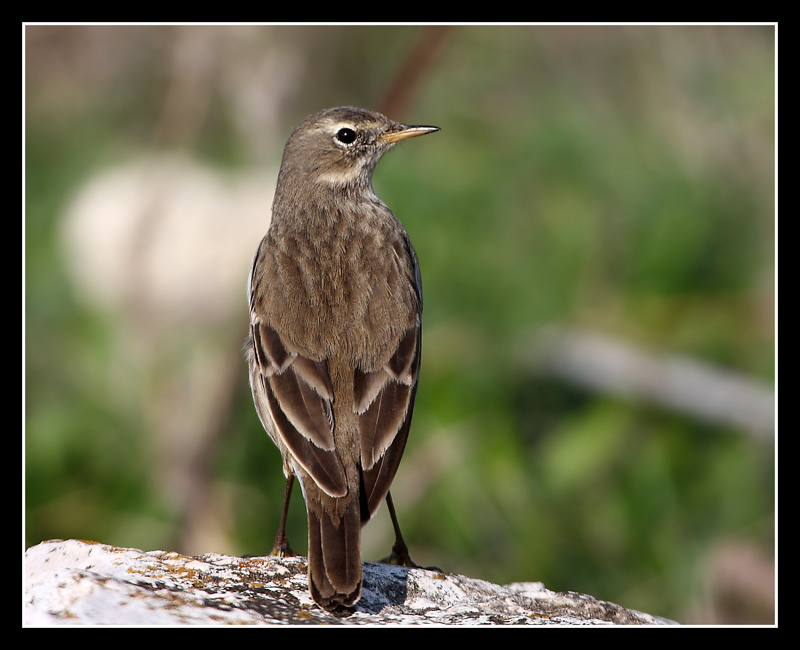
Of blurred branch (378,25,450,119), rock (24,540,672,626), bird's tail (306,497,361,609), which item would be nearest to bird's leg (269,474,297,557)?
rock (24,540,672,626)

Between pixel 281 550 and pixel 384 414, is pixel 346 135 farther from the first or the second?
pixel 281 550

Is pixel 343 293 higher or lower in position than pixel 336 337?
higher

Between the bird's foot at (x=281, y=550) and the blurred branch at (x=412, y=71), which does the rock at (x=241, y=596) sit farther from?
the blurred branch at (x=412, y=71)

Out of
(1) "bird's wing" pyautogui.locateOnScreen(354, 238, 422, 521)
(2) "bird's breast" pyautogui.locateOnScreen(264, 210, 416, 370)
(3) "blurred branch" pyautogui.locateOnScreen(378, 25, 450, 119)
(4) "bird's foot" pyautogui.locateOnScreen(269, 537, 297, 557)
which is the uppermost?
(3) "blurred branch" pyautogui.locateOnScreen(378, 25, 450, 119)

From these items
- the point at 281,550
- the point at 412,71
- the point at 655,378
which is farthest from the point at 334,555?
the point at 655,378

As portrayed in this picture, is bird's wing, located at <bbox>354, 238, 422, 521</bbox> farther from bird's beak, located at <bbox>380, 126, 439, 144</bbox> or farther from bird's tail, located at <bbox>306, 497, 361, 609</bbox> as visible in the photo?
bird's beak, located at <bbox>380, 126, 439, 144</bbox>

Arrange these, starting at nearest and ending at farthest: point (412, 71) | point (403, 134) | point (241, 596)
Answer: point (241, 596), point (403, 134), point (412, 71)
